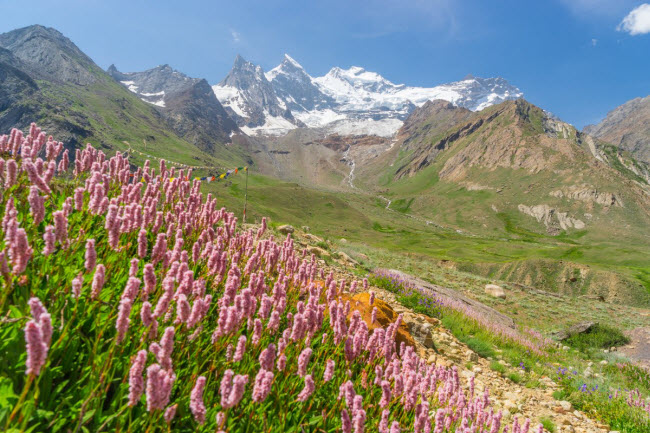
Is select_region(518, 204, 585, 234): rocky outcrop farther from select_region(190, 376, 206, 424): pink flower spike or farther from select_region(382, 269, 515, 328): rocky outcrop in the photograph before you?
select_region(190, 376, 206, 424): pink flower spike

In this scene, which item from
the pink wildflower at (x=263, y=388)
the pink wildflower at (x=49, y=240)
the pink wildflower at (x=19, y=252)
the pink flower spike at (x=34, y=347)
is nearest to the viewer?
the pink flower spike at (x=34, y=347)

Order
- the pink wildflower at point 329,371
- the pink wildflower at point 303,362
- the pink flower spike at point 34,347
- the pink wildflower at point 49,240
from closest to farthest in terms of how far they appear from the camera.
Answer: the pink flower spike at point 34,347 < the pink wildflower at point 49,240 < the pink wildflower at point 303,362 < the pink wildflower at point 329,371

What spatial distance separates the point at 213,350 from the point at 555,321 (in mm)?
29919

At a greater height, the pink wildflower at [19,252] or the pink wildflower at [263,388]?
the pink wildflower at [19,252]

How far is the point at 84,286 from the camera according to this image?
3760mm

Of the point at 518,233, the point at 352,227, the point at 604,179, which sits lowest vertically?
the point at 352,227

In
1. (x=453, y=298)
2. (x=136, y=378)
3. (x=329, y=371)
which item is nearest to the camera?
(x=136, y=378)

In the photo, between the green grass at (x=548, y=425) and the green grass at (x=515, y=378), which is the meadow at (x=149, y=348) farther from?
the green grass at (x=515, y=378)

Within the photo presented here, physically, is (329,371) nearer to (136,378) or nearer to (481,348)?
(136,378)

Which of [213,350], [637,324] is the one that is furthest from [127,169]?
[637,324]

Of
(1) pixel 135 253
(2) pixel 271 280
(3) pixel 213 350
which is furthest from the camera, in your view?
(2) pixel 271 280

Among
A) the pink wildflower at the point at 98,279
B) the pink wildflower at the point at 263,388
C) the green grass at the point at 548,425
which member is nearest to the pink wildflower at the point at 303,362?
the pink wildflower at the point at 263,388

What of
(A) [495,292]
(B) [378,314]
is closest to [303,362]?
(B) [378,314]

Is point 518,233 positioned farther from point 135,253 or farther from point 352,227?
point 135,253
